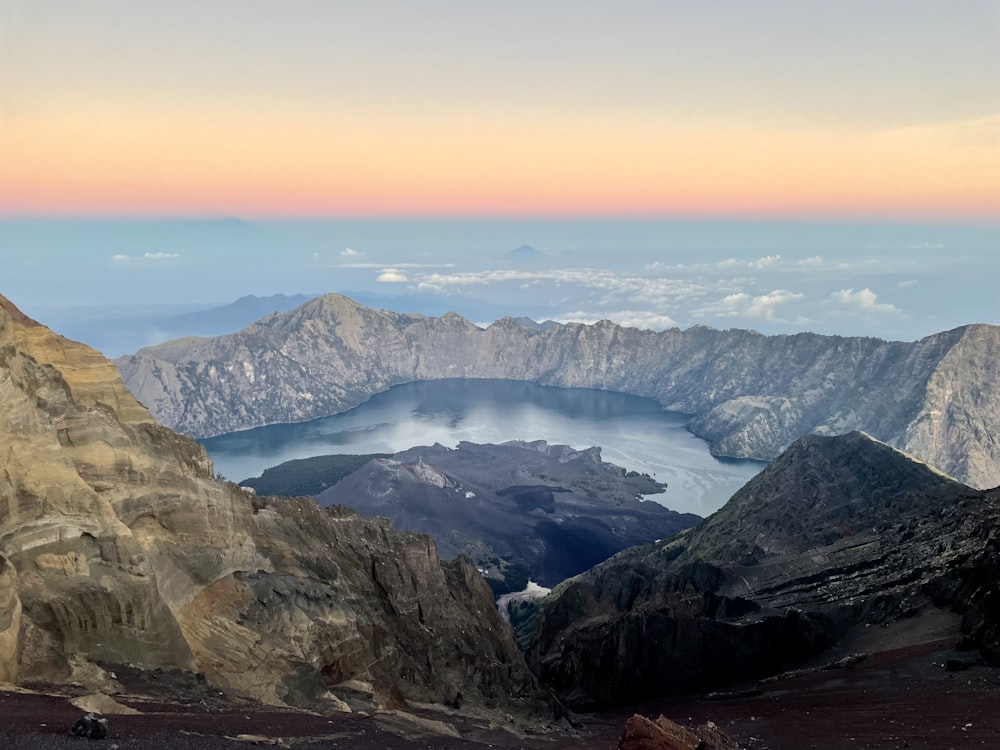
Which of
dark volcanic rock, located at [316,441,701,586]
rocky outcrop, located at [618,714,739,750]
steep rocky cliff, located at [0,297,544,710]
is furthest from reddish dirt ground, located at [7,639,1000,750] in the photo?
dark volcanic rock, located at [316,441,701,586]

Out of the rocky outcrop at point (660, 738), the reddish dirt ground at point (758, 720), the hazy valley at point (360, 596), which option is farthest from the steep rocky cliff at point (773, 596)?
the rocky outcrop at point (660, 738)

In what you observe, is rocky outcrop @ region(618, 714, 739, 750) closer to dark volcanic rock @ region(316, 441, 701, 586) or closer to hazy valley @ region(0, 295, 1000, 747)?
hazy valley @ region(0, 295, 1000, 747)

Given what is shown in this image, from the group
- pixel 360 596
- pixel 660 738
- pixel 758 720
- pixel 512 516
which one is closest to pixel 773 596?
pixel 758 720

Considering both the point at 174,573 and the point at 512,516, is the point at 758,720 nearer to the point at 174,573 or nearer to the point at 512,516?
the point at 174,573

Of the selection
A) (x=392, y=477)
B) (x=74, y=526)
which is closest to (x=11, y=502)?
(x=74, y=526)

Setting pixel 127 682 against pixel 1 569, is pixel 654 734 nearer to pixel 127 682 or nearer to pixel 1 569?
pixel 127 682

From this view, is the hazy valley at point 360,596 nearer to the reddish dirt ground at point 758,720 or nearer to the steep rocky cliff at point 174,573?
the steep rocky cliff at point 174,573
